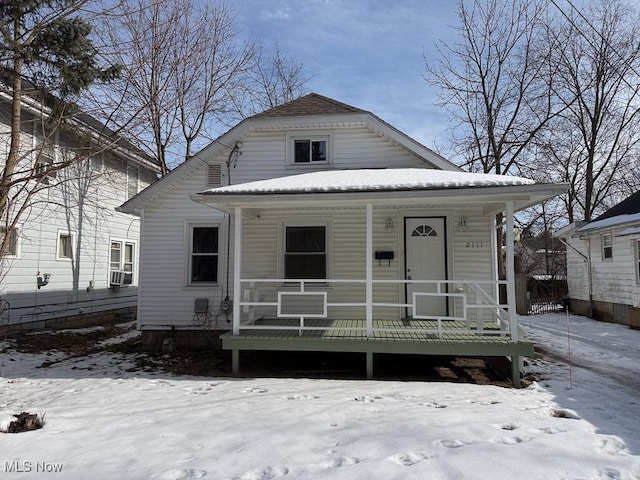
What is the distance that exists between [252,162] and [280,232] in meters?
1.85

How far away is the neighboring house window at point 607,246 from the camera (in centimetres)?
1406

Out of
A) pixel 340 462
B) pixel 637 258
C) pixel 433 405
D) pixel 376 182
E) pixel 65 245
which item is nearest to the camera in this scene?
pixel 340 462

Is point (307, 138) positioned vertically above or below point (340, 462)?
above

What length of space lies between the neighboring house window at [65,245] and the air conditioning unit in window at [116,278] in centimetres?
201

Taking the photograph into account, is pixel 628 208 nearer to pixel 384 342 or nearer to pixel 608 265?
pixel 608 265

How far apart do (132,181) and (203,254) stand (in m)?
7.68

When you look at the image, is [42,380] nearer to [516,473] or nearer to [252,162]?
[252,162]

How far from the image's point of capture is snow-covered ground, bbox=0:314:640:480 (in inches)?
128

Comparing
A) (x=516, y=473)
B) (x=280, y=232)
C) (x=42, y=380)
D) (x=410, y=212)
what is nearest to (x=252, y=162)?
(x=280, y=232)

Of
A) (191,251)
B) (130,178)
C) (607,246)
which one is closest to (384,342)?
(191,251)

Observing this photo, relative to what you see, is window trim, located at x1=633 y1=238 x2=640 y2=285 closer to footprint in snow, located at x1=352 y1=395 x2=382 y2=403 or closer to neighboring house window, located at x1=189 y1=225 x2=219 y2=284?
footprint in snow, located at x1=352 y1=395 x2=382 y2=403

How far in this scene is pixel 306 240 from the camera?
891cm

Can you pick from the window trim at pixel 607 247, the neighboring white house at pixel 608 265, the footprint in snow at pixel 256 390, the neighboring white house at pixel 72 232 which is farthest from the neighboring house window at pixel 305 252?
the window trim at pixel 607 247

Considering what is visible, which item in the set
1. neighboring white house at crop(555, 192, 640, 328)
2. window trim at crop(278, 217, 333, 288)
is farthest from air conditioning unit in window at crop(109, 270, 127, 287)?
neighboring white house at crop(555, 192, 640, 328)
